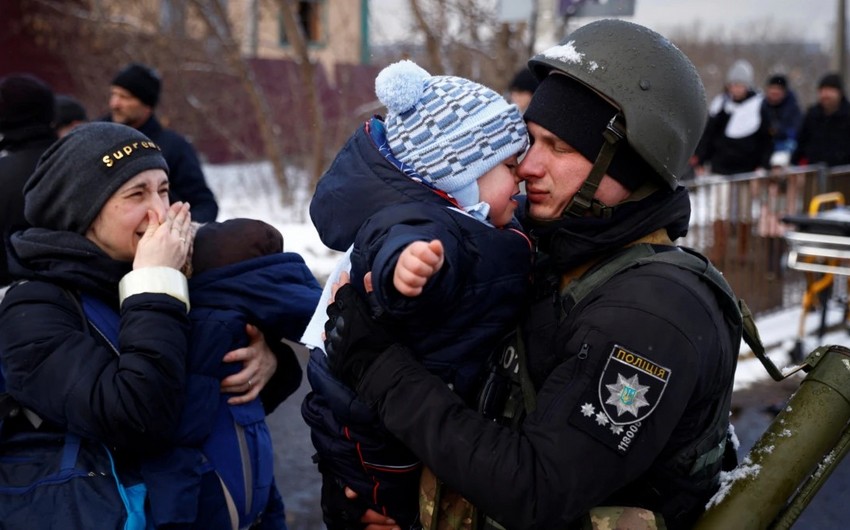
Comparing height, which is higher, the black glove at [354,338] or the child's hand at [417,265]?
the child's hand at [417,265]

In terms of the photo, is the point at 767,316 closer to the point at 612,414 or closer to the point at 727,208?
the point at 727,208

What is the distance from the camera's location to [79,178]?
229 centimetres

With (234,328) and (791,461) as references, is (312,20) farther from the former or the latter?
(791,461)

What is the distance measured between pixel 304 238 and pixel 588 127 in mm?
9816

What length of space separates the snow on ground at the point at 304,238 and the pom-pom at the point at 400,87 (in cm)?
356

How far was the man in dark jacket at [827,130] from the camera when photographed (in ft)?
34.8

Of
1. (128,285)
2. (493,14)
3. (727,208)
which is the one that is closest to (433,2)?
(493,14)

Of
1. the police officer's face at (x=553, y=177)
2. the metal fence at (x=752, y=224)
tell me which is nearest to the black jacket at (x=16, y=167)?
the police officer's face at (x=553, y=177)

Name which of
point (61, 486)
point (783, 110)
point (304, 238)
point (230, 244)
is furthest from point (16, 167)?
point (783, 110)

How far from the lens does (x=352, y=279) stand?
77.5 inches

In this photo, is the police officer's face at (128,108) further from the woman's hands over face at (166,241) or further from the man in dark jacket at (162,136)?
the woman's hands over face at (166,241)

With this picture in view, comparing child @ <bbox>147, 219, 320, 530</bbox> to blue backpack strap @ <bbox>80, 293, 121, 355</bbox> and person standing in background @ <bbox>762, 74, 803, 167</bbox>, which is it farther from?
person standing in background @ <bbox>762, 74, 803, 167</bbox>

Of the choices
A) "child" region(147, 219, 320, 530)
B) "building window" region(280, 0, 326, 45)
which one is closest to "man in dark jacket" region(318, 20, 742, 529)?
"child" region(147, 219, 320, 530)

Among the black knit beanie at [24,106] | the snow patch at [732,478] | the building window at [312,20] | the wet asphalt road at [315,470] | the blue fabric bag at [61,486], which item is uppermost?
the snow patch at [732,478]
